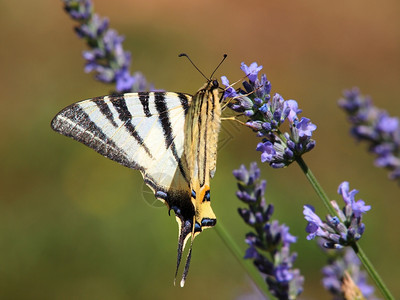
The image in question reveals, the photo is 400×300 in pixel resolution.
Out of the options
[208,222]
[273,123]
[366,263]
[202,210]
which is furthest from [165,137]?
[366,263]

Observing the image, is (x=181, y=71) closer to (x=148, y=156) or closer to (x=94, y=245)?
(x=94, y=245)

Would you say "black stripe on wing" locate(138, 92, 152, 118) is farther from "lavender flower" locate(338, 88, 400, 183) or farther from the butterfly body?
"lavender flower" locate(338, 88, 400, 183)

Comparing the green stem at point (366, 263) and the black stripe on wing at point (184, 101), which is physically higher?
the black stripe on wing at point (184, 101)

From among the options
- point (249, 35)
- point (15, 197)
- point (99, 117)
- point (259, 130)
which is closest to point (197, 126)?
point (99, 117)

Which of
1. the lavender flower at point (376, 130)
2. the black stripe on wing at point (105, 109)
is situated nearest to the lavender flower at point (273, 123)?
the lavender flower at point (376, 130)

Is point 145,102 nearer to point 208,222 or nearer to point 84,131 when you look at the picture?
point 84,131

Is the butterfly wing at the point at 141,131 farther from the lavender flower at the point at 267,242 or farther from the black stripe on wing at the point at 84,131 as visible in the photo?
the lavender flower at the point at 267,242
